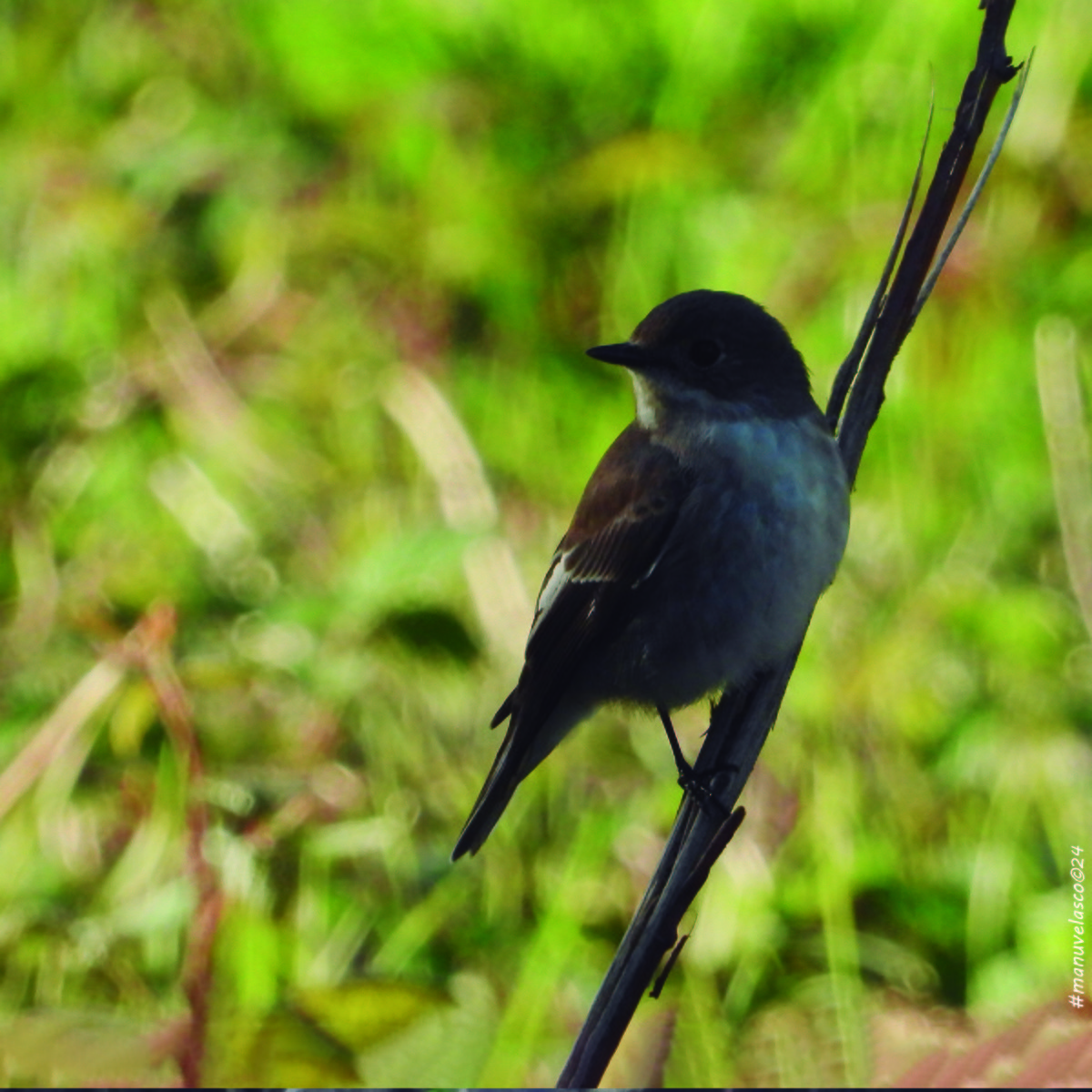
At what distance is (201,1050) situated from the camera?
0.91 meters

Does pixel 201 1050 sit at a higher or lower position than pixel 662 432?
Result: lower

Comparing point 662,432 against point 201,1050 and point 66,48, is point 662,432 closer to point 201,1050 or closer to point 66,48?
point 201,1050

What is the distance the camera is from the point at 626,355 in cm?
110

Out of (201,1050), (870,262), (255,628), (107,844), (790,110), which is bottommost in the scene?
(107,844)

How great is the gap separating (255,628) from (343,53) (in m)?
1.05

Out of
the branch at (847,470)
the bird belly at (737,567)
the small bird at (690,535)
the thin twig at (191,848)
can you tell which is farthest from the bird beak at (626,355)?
the thin twig at (191,848)

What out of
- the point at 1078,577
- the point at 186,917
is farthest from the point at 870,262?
the point at 186,917

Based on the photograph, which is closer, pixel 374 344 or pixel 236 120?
pixel 374 344

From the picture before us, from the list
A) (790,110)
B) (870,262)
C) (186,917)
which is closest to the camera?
(186,917)

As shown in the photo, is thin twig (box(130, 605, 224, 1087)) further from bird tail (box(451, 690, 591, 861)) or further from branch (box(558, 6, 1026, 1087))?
branch (box(558, 6, 1026, 1087))

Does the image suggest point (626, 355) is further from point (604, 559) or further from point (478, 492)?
point (478, 492)

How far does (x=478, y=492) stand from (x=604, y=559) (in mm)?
859

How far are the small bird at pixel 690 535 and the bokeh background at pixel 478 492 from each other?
35 cm

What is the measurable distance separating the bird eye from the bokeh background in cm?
59
